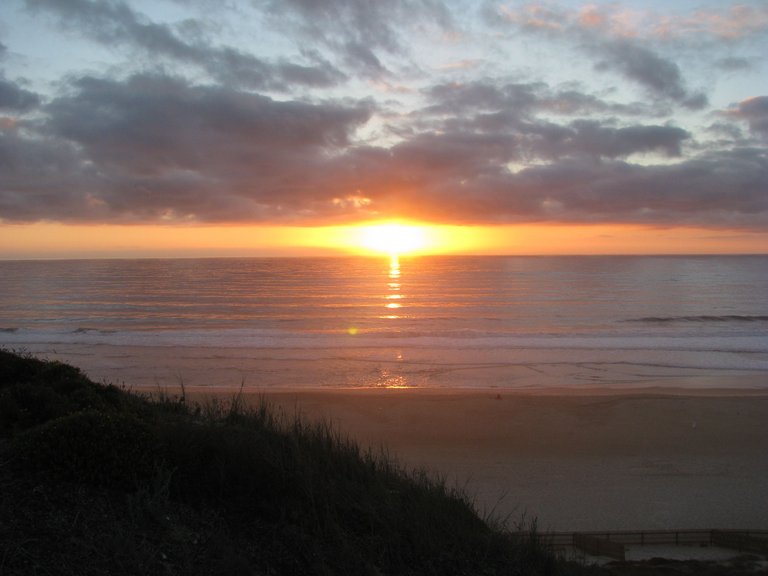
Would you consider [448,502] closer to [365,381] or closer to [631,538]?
[631,538]

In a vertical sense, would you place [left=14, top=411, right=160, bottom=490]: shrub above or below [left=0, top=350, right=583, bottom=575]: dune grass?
above

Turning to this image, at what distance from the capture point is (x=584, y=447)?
13.7 m

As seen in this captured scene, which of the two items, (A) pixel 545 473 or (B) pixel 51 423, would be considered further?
(A) pixel 545 473

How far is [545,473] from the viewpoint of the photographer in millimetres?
11883

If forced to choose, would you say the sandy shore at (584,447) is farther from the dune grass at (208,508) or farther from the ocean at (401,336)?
the dune grass at (208,508)

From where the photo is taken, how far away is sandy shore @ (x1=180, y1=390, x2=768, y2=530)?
10023mm

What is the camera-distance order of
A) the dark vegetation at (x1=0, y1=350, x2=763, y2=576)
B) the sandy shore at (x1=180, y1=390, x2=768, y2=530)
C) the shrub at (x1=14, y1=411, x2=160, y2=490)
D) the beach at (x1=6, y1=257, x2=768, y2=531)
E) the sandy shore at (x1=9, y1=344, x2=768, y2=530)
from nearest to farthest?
the dark vegetation at (x1=0, y1=350, x2=763, y2=576) < the shrub at (x1=14, y1=411, x2=160, y2=490) < the sandy shore at (x1=180, y1=390, x2=768, y2=530) < the sandy shore at (x1=9, y1=344, x2=768, y2=530) < the beach at (x1=6, y1=257, x2=768, y2=531)

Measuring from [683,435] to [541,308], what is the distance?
31.5m

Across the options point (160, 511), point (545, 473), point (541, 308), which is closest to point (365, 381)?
point (545, 473)

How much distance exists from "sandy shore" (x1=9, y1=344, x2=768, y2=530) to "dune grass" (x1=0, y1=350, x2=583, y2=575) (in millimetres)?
4246

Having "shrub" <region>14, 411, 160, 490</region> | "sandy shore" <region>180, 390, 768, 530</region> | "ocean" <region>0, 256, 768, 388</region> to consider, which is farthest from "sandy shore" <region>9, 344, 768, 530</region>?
"shrub" <region>14, 411, 160, 490</region>

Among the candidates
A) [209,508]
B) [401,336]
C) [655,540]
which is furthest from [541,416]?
[401,336]

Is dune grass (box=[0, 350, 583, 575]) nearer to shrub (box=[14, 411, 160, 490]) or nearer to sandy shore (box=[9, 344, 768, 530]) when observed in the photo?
shrub (box=[14, 411, 160, 490])

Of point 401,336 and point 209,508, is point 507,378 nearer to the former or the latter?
point 401,336
